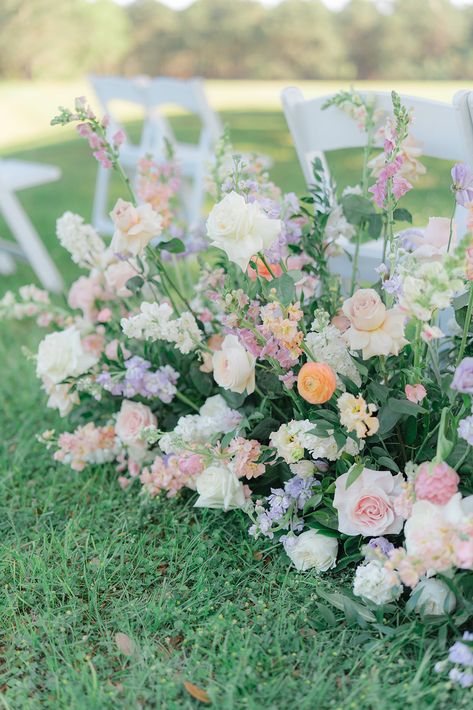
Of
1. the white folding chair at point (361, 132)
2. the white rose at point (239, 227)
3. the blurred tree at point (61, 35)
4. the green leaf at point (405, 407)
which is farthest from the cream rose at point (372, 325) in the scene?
the blurred tree at point (61, 35)

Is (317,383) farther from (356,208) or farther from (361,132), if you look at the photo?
(361,132)

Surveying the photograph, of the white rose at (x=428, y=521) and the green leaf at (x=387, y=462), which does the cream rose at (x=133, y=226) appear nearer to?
the green leaf at (x=387, y=462)

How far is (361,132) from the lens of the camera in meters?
2.06

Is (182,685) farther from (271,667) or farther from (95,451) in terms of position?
(95,451)

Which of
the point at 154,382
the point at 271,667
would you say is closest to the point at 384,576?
the point at 271,667

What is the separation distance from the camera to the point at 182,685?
4.88 ft

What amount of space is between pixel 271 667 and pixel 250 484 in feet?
1.73

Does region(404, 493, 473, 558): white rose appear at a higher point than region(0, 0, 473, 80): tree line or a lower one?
lower

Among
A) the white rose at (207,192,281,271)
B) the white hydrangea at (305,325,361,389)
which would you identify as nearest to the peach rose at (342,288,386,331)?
the white hydrangea at (305,325,361,389)

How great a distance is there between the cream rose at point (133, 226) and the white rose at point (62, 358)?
11.9 inches

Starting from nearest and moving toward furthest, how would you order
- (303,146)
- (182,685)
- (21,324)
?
(182,685) → (303,146) → (21,324)

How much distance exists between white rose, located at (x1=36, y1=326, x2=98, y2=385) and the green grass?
35 cm

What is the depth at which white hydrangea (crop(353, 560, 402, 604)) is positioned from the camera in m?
1.54

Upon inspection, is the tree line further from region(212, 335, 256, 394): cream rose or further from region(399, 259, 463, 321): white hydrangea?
region(399, 259, 463, 321): white hydrangea
